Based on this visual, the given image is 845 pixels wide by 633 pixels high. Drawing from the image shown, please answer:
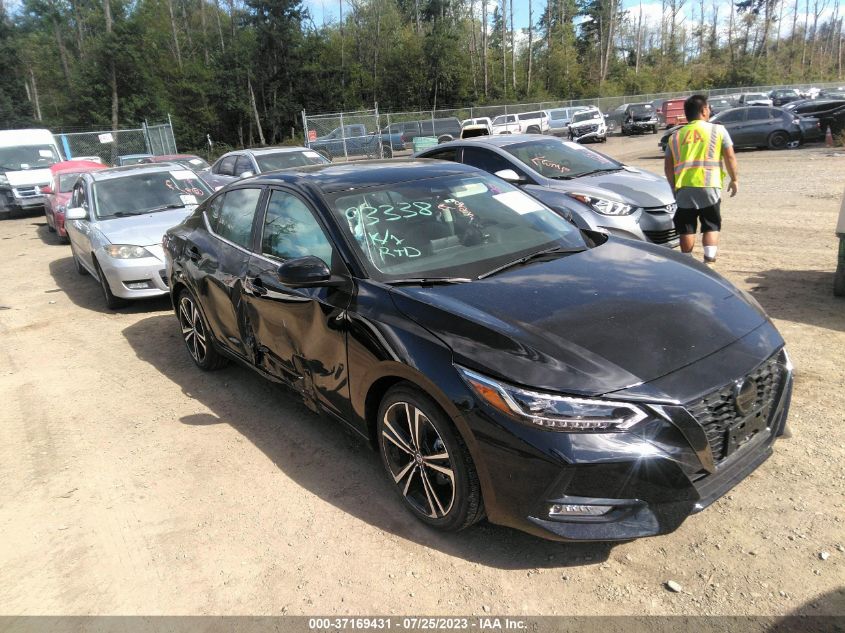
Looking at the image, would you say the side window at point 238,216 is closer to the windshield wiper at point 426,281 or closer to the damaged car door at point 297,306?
the damaged car door at point 297,306

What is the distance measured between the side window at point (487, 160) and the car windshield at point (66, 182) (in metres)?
10.3

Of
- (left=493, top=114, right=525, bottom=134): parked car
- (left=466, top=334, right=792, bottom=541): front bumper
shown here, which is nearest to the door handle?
(left=466, top=334, right=792, bottom=541): front bumper

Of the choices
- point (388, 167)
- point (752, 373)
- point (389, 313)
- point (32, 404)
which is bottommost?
point (32, 404)

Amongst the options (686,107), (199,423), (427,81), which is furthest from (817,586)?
(427,81)

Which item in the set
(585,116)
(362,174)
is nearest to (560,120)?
(585,116)

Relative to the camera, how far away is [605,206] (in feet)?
23.5

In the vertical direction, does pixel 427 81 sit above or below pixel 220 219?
above

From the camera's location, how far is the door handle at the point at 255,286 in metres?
4.05

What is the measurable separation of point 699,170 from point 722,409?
419 centimetres

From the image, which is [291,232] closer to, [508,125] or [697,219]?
[697,219]

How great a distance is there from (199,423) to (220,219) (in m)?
1.59

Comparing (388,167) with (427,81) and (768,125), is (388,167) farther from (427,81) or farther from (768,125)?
(427,81)

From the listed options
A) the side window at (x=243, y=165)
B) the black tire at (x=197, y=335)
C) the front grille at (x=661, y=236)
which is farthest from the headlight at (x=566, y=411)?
the side window at (x=243, y=165)

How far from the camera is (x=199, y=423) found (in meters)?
4.59
